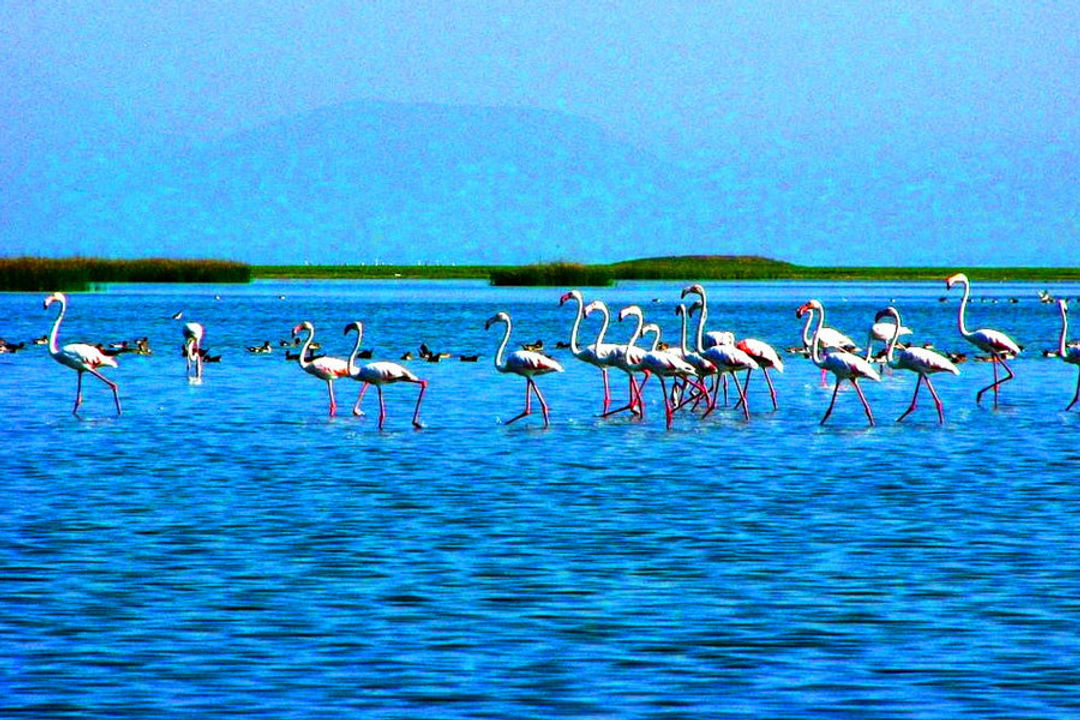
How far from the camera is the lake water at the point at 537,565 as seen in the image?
921 centimetres

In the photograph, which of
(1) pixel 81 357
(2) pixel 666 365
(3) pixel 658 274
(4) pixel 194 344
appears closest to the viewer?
(2) pixel 666 365

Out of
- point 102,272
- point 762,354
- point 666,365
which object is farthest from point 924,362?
point 102,272

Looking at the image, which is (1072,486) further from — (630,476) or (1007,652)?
(1007,652)

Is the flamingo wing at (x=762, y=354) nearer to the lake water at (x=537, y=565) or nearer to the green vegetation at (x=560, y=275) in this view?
the lake water at (x=537, y=565)

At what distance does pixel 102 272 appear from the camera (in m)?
94.7

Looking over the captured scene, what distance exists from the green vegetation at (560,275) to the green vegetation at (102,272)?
17.2m

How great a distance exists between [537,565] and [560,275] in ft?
300

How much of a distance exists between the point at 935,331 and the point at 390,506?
152 ft

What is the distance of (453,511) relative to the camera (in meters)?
15.4

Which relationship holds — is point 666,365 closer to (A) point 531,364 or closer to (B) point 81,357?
(A) point 531,364

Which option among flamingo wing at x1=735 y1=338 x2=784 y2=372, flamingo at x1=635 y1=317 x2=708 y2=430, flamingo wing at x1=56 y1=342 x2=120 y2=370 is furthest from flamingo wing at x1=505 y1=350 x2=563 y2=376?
flamingo wing at x1=56 y1=342 x2=120 y2=370

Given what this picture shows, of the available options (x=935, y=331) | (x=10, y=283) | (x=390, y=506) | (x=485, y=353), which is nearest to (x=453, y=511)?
(x=390, y=506)

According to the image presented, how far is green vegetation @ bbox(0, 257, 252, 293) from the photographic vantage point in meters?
81.3

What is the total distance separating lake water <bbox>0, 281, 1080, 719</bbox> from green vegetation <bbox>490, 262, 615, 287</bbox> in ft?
250
